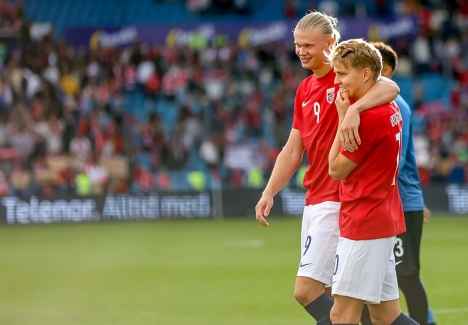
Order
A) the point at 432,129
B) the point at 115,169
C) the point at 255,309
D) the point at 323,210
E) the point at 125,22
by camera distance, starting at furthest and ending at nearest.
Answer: the point at 125,22 → the point at 432,129 → the point at 115,169 → the point at 255,309 → the point at 323,210

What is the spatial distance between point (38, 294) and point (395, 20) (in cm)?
1881

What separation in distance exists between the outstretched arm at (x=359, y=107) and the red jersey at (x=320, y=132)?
0.73 meters

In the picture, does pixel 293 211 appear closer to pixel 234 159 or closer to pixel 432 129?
pixel 234 159

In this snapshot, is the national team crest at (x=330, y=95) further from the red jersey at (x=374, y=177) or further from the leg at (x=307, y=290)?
the leg at (x=307, y=290)

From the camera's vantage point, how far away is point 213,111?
2555 centimetres

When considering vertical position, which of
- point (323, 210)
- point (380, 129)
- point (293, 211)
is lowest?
point (293, 211)

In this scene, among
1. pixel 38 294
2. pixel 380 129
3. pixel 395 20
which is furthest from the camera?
pixel 395 20

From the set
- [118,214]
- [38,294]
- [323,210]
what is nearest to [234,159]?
[118,214]

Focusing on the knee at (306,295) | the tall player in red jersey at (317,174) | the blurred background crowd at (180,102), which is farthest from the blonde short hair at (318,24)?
the blurred background crowd at (180,102)

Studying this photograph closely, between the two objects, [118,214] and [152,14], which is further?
[152,14]

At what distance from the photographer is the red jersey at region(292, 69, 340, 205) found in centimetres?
587

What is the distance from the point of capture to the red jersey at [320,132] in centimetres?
587

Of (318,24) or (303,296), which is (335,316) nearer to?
(303,296)

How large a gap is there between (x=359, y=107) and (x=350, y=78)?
20cm
